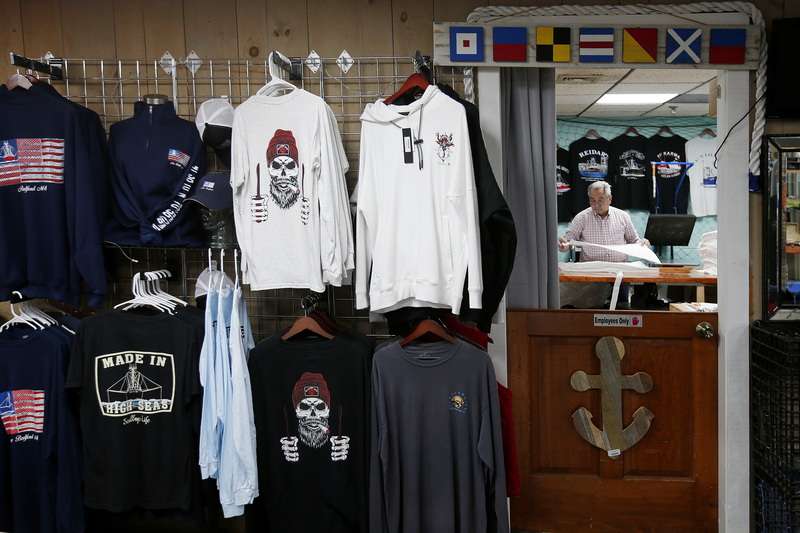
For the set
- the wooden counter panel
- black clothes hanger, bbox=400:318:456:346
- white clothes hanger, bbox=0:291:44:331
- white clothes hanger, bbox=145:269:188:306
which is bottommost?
the wooden counter panel

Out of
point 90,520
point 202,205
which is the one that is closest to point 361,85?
point 202,205

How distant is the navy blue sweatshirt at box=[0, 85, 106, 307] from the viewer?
7.37 feet

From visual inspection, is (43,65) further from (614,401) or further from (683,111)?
(683,111)

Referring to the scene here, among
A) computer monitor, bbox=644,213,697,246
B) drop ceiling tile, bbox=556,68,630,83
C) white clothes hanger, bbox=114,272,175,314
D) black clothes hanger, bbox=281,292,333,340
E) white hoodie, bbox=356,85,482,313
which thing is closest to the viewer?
white hoodie, bbox=356,85,482,313

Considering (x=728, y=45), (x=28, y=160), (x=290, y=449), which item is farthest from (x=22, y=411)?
(x=728, y=45)

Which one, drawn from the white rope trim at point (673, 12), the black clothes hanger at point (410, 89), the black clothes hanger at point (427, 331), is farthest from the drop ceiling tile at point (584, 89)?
the black clothes hanger at point (427, 331)

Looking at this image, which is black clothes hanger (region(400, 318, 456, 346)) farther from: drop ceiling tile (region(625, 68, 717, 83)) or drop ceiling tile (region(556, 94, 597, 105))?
drop ceiling tile (region(556, 94, 597, 105))

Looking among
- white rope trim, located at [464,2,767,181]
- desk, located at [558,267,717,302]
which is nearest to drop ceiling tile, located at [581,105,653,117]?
desk, located at [558,267,717,302]

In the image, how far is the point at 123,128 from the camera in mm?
2342

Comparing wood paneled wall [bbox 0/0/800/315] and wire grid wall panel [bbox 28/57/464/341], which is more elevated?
wood paneled wall [bbox 0/0/800/315]

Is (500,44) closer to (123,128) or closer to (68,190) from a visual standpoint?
(123,128)

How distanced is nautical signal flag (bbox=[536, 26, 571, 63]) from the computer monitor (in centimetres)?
211

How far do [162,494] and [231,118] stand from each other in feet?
4.83

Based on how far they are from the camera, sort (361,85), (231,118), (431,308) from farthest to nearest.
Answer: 1. (361,85)
2. (231,118)
3. (431,308)
